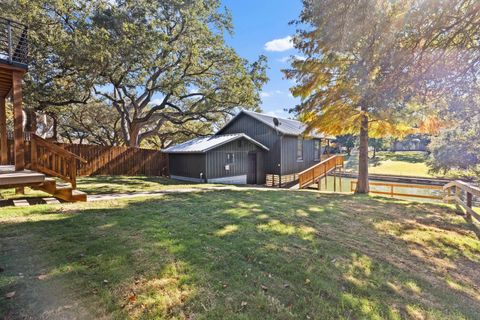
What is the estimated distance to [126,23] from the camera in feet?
40.9

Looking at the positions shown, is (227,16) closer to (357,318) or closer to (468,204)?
(468,204)

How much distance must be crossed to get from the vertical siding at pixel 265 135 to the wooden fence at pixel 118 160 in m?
6.07

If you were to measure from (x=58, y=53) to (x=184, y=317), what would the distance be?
14524 millimetres

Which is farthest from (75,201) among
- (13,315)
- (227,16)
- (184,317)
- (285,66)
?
(227,16)

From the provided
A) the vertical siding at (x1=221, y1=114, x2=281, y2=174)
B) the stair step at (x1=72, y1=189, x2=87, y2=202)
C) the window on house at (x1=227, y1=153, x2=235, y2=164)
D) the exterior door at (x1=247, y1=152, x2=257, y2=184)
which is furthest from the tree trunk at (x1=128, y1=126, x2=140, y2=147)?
the stair step at (x1=72, y1=189, x2=87, y2=202)

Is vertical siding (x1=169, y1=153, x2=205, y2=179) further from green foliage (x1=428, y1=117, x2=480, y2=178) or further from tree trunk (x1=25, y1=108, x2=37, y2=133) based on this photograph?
green foliage (x1=428, y1=117, x2=480, y2=178)

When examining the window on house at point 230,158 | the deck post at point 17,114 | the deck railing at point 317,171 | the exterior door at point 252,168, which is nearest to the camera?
the deck post at point 17,114

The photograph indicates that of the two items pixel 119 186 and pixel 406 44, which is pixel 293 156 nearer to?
pixel 119 186

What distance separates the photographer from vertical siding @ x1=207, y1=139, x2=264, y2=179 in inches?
569

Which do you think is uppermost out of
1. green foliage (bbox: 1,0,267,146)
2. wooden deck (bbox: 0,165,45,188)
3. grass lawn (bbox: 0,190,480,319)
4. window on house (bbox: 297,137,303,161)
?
green foliage (bbox: 1,0,267,146)

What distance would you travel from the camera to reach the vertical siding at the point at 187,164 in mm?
14456

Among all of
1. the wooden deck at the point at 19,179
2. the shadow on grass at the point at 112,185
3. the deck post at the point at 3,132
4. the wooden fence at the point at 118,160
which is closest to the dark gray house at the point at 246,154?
the wooden fence at the point at 118,160

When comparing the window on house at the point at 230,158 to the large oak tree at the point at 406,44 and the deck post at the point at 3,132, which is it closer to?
the large oak tree at the point at 406,44

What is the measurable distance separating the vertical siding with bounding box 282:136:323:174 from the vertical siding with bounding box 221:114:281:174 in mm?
583
